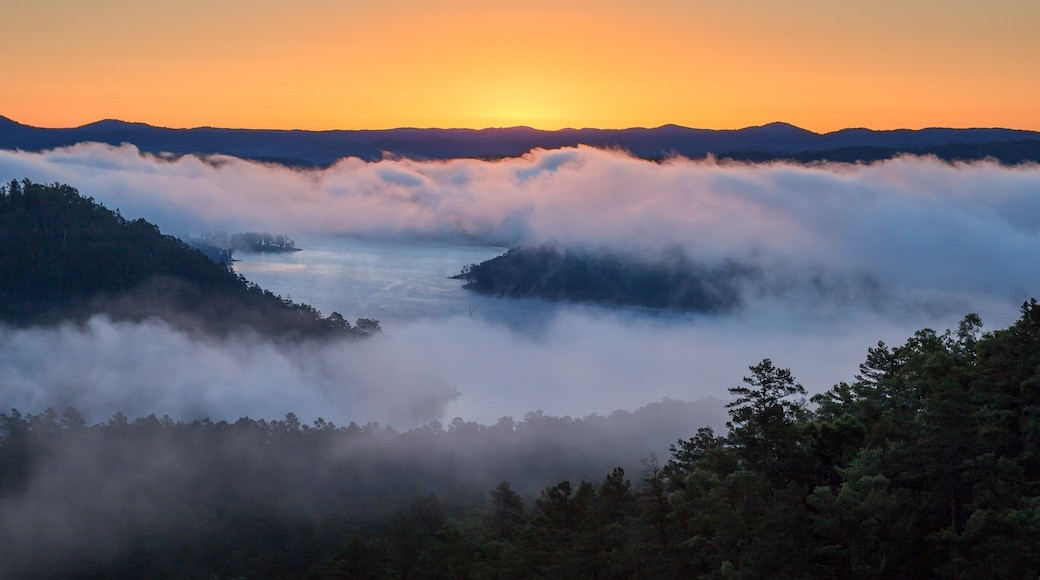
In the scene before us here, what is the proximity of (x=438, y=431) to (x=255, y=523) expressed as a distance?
128ft

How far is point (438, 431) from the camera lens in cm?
9144

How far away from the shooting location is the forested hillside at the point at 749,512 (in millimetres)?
20703

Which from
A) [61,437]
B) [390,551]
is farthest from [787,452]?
[61,437]

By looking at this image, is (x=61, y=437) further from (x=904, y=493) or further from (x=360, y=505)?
(x=904, y=493)

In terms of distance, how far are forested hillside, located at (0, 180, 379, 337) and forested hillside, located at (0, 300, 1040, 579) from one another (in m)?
72.0

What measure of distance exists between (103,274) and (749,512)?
124 m

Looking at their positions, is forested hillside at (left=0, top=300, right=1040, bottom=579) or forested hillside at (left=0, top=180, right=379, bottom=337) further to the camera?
forested hillside at (left=0, top=180, right=379, bottom=337)

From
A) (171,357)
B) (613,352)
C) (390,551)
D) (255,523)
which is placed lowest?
(613,352)

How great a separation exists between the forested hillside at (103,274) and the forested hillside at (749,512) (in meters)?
72.0

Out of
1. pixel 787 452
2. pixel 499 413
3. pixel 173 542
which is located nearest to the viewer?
pixel 787 452

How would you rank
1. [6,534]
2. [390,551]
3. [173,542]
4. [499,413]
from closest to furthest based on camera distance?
[390,551], [173,542], [6,534], [499,413]

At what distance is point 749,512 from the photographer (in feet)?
70.5

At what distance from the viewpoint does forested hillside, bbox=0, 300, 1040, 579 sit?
20.7m

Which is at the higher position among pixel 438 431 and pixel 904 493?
pixel 904 493
